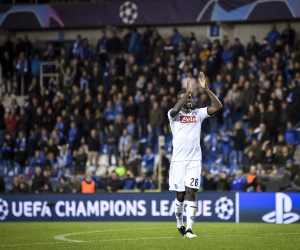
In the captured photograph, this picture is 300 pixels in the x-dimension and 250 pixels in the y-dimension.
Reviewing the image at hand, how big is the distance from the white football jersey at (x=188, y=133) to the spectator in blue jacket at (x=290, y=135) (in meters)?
11.5

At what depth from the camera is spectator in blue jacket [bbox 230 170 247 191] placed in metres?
22.7

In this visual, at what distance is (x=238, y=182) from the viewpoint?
2281 cm

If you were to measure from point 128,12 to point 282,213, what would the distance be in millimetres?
13156

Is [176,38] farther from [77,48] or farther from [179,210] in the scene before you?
[179,210]

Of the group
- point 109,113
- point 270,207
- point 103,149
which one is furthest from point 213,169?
point 109,113

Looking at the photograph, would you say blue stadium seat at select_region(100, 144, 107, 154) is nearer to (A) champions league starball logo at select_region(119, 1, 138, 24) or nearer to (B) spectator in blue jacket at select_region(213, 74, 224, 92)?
(B) spectator in blue jacket at select_region(213, 74, 224, 92)

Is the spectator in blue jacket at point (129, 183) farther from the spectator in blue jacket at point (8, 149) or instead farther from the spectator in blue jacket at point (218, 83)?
the spectator in blue jacket at point (8, 149)

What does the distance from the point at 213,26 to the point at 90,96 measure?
18.8 ft

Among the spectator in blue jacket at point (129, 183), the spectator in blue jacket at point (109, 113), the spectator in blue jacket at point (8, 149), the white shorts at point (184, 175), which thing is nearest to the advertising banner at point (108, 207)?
the spectator in blue jacket at point (129, 183)

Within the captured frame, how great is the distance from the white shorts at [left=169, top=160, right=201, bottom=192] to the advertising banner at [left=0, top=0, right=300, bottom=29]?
51.3 feet

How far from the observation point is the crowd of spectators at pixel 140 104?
25.0 metres

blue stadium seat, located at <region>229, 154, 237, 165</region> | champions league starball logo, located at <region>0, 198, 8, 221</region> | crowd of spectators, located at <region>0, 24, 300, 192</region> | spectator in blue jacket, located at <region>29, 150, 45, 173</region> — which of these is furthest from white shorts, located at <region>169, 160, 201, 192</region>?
spectator in blue jacket, located at <region>29, 150, 45, 173</region>

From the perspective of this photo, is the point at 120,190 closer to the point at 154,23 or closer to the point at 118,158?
the point at 118,158

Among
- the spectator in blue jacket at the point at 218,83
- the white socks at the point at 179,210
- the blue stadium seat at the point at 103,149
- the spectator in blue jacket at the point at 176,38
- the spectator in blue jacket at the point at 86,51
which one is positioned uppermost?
the spectator in blue jacket at the point at 176,38
